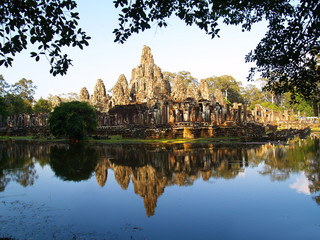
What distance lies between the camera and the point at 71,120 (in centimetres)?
2942

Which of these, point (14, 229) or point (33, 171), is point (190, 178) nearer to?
point (14, 229)

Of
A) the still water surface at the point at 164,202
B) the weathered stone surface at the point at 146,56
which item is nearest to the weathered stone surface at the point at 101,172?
the still water surface at the point at 164,202

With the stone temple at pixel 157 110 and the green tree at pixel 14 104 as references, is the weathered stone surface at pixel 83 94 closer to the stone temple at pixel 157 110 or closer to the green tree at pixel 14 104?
the stone temple at pixel 157 110

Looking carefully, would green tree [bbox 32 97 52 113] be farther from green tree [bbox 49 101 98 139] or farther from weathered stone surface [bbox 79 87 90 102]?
green tree [bbox 49 101 98 139]

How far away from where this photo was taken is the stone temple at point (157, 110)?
31469mm

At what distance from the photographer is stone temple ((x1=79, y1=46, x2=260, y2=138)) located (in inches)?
1239

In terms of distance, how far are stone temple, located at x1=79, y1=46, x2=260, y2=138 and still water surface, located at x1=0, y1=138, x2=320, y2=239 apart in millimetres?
19552

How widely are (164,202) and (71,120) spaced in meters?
24.2

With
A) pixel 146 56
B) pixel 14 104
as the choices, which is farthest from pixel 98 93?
pixel 14 104

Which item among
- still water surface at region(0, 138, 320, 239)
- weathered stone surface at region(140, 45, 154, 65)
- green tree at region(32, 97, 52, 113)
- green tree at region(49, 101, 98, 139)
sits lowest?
still water surface at region(0, 138, 320, 239)

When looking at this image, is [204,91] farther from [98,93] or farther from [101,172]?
[101,172]

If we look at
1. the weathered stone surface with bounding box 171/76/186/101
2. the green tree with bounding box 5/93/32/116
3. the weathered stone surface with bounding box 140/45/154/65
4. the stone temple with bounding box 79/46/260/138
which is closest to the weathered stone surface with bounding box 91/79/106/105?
the stone temple with bounding box 79/46/260/138

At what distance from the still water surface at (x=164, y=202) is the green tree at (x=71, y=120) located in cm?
1760

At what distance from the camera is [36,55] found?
6008mm
